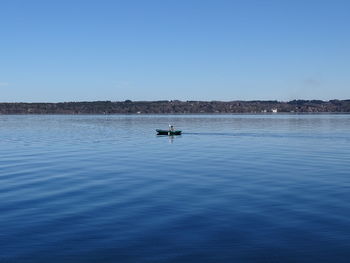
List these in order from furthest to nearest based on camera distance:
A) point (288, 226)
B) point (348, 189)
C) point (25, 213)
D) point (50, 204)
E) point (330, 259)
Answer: point (348, 189) < point (50, 204) < point (25, 213) < point (288, 226) < point (330, 259)

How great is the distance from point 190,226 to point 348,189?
15013 millimetres

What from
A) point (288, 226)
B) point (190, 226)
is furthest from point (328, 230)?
point (190, 226)

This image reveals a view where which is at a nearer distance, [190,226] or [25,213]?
[190,226]

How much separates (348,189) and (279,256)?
15.9m

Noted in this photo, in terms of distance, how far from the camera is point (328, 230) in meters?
20.3

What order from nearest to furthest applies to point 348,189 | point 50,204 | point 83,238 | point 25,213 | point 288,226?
point 83,238 < point 288,226 < point 25,213 < point 50,204 < point 348,189

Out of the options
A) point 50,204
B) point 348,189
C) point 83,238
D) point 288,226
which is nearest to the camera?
point 83,238

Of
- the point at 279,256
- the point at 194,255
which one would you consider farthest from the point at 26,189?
the point at 279,256

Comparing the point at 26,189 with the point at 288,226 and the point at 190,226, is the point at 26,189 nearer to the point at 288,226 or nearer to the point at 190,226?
the point at 190,226

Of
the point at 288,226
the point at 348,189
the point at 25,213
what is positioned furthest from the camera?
the point at 348,189

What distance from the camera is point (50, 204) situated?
84.3 ft

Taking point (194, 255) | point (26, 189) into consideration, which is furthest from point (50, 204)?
point (194, 255)

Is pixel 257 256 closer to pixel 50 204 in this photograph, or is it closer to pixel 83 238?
pixel 83 238

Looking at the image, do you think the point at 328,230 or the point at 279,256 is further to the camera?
the point at 328,230
